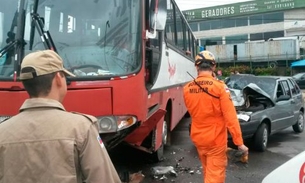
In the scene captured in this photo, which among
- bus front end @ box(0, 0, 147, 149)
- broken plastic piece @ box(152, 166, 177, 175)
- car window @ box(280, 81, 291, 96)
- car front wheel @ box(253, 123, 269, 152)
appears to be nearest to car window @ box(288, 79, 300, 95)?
car window @ box(280, 81, 291, 96)

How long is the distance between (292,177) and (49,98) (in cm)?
180

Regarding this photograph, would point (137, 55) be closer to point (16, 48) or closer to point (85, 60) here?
point (85, 60)

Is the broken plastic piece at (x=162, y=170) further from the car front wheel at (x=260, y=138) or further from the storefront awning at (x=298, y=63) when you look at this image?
the storefront awning at (x=298, y=63)

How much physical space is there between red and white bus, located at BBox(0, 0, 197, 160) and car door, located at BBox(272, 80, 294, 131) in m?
4.74

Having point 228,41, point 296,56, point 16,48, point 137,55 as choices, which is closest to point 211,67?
point 137,55

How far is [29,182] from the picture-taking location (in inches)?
73.8

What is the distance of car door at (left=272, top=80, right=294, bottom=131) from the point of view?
8.98 metres

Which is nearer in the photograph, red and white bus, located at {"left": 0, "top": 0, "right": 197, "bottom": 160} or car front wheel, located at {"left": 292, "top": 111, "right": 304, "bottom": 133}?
red and white bus, located at {"left": 0, "top": 0, "right": 197, "bottom": 160}

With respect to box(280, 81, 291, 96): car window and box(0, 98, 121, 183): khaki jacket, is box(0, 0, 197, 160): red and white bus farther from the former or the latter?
box(280, 81, 291, 96): car window

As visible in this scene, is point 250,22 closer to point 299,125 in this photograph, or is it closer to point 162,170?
point 299,125

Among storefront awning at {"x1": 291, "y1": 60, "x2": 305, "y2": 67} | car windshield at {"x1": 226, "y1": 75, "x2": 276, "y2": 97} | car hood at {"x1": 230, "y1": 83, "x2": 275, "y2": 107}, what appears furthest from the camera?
storefront awning at {"x1": 291, "y1": 60, "x2": 305, "y2": 67}

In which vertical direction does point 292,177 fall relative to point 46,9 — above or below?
below

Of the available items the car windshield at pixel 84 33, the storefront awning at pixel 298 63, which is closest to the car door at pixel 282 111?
the car windshield at pixel 84 33

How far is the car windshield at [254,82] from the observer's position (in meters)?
9.42
